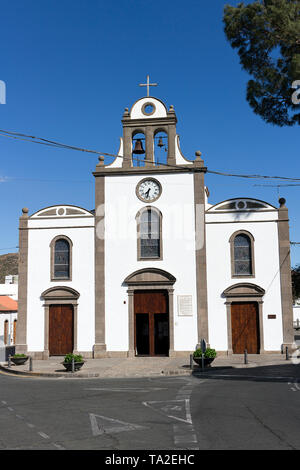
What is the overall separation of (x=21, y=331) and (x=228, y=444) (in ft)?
67.9

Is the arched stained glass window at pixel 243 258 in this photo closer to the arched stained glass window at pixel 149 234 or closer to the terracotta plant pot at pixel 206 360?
the arched stained glass window at pixel 149 234

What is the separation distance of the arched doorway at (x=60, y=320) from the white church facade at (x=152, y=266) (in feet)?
0.18

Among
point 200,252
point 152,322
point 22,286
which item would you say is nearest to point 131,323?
point 152,322

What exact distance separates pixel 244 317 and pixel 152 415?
604 inches

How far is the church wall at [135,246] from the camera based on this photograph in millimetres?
26406

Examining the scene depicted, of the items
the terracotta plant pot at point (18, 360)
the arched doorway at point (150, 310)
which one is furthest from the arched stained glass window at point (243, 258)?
the terracotta plant pot at point (18, 360)

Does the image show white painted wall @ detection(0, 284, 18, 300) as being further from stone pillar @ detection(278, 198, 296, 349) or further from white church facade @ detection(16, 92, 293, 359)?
stone pillar @ detection(278, 198, 296, 349)

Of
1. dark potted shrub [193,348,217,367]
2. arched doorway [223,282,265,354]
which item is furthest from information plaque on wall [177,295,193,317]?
A: dark potted shrub [193,348,217,367]

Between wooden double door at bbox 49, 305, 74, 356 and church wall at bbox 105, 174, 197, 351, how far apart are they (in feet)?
7.02
